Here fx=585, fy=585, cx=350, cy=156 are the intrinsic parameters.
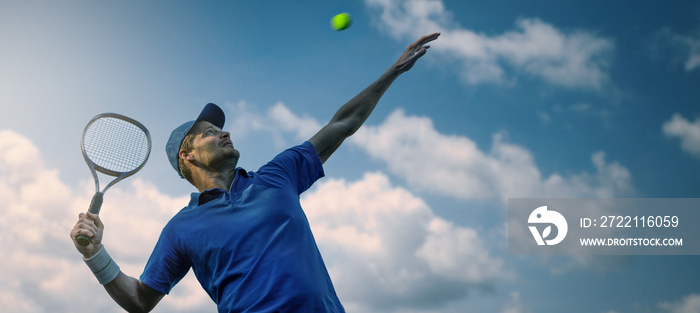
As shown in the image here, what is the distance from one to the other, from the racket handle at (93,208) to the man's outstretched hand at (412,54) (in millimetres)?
3207

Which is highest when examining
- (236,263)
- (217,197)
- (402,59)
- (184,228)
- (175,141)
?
(402,59)

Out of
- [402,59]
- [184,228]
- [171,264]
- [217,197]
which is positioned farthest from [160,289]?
[402,59]

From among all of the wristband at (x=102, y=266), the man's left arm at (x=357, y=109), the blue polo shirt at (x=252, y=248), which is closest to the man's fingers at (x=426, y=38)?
the man's left arm at (x=357, y=109)

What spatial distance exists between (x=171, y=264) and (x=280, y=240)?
3.81 ft

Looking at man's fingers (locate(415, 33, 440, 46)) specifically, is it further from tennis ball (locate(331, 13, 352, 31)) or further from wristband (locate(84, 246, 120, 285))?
wristband (locate(84, 246, 120, 285))

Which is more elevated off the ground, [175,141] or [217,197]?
[175,141]

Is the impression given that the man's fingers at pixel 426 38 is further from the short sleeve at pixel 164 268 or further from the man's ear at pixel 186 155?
the short sleeve at pixel 164 268

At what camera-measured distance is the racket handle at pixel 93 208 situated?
497cm

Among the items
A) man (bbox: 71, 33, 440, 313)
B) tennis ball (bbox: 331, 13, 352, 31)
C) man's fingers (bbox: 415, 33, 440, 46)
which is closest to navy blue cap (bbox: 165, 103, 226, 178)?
man (bbox: 71, 33, 440, 313)

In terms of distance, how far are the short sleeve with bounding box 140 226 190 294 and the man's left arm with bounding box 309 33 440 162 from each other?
1620 mm

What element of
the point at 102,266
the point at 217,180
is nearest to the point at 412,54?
the point at 217,180

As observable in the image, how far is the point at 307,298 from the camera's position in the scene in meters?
4.31

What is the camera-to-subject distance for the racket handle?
4.97 m

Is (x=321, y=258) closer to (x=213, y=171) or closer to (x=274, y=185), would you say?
(x=274, y=185)
